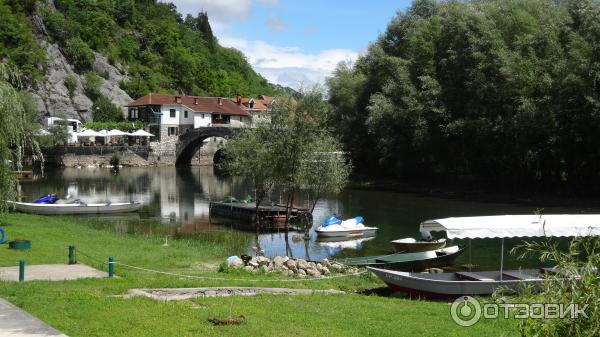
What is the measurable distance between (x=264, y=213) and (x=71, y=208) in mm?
14991

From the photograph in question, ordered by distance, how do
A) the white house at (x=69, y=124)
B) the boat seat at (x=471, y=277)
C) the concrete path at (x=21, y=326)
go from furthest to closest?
1. the white house at (x=69, y=124)
2. the boat seat at (x=471, y=277)
3. the concrete path at (x=21, y=326)

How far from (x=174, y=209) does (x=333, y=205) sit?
1415cm

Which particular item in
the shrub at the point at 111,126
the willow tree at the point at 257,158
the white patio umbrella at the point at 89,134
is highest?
the shrub at the point at 111,126

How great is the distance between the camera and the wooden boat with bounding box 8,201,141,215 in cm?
4806

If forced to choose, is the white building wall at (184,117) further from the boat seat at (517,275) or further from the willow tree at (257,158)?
the boat seat at (517,275)

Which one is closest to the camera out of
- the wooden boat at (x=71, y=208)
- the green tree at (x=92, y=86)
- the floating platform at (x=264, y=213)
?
the floating platform at (x=264, y=213)

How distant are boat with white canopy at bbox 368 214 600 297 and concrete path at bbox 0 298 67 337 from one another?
39.7 feet

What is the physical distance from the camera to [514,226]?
2350 cm

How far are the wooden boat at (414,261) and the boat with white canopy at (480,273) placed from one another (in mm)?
2889

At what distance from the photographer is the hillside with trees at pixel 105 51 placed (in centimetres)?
11838

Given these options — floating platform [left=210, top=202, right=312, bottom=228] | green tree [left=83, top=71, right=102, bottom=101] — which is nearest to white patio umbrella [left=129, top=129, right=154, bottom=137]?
green tree [left=83, top=71, right=102, bottom=101]

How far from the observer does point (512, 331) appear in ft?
43.4

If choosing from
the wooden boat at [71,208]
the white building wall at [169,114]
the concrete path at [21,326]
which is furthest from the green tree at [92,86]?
the concrete path at [21,326]

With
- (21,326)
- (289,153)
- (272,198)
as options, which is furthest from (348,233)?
(21,326)
